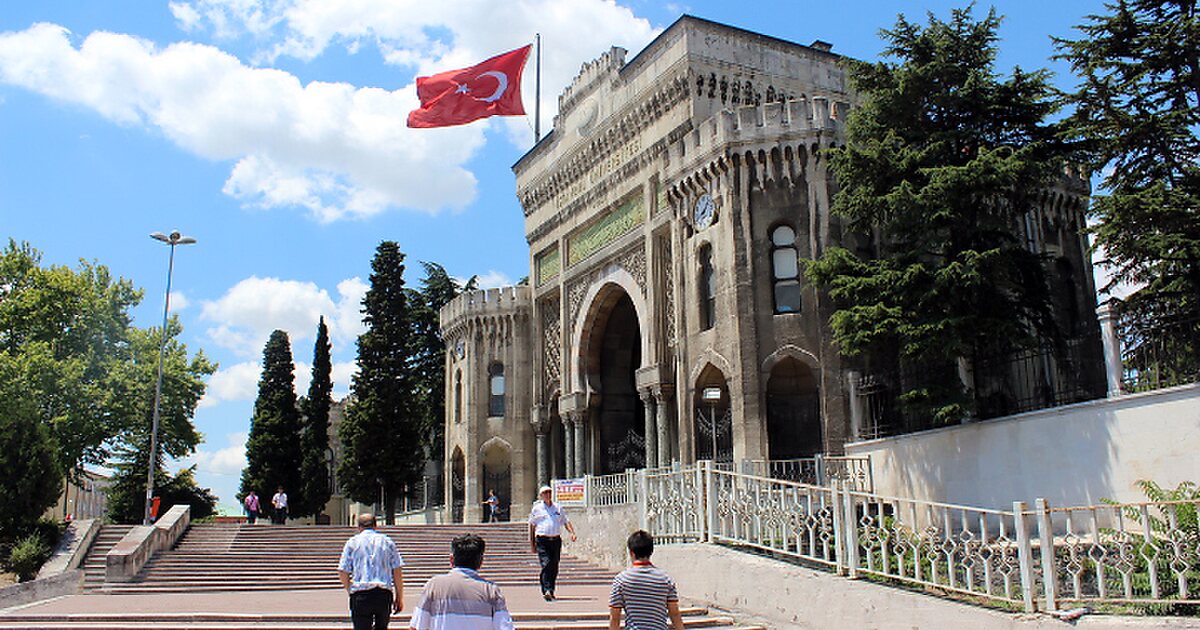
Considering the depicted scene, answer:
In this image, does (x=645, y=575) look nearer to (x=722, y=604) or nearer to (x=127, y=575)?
(x=722, y=604)

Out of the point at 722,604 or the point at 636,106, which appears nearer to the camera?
the point at 722,604

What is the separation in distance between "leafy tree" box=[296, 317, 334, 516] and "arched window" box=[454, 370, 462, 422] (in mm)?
11307

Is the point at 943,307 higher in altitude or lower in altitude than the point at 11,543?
higher

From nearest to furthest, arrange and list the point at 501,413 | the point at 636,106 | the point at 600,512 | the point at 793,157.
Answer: the point at 600,512 < the point at 793,157 < the point at 636,106 < the point at 501,413

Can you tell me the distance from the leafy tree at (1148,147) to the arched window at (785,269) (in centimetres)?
829

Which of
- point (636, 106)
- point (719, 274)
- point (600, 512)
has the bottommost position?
point (600, 512)

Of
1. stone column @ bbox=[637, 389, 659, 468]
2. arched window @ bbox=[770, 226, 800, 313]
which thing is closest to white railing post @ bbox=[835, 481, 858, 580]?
arched window @ bbox=[770, 226, 800, 313]

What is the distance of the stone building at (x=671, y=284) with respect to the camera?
76.0 feet

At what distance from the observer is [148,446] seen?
36.6 meters

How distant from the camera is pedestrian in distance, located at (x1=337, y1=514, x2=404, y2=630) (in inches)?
328

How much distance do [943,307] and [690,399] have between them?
8334 millimetres

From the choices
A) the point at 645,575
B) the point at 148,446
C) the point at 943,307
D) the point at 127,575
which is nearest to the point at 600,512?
the point at 943,307

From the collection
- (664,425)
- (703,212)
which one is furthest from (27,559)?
(703,212)

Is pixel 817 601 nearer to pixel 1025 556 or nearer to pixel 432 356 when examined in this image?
pixel 1025 556
